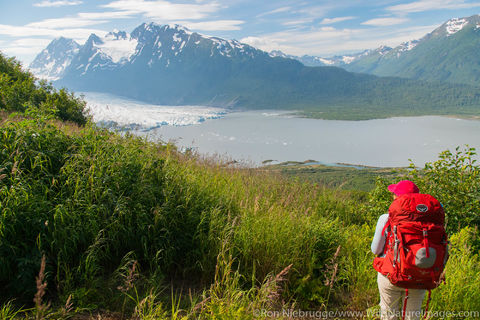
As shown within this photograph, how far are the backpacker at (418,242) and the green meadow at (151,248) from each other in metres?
0.56

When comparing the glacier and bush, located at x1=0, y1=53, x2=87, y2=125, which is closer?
the glacier

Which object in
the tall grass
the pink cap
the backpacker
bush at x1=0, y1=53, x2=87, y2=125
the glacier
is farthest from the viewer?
bush at x1=0, y1=53, x2=87, y2=125

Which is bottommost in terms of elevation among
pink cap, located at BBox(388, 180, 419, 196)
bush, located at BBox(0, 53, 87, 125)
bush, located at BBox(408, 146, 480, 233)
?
bush, located at BBox(408, 146, 480, 233)

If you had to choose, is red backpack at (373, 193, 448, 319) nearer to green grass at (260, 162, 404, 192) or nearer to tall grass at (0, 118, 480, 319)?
tall grass at (0, 118, 480, 319)

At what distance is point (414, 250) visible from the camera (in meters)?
2.38

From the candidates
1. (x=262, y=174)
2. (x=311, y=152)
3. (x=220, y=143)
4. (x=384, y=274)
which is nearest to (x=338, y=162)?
(x=311, y=152)

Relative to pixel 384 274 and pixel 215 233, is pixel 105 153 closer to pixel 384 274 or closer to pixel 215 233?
pixel 215 233

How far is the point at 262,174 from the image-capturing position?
23.6 ft

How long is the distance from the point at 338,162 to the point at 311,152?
431 inches

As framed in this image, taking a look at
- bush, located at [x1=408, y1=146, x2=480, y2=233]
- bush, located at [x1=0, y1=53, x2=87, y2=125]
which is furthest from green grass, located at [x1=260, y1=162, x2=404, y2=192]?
bush, located at [x1=0, y1=53, x2=87, y2=125]

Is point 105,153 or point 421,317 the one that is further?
point 105,153

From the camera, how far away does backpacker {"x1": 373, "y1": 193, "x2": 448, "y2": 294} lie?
2.36 metres

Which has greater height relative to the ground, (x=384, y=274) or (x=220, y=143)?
(x=384, y=274)

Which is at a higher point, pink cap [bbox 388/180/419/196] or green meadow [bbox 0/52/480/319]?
pink cap [bbox 388/180/419/196]
